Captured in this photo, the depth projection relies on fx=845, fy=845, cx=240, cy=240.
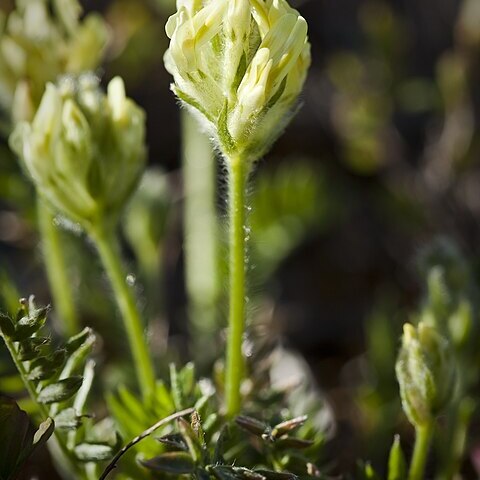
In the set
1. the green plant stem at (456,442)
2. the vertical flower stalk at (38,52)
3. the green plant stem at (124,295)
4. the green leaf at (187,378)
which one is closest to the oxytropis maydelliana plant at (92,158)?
the green plant stem at (124,295)

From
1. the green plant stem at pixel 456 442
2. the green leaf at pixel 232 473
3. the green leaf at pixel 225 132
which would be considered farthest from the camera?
the green plant stem at pixel 456 442

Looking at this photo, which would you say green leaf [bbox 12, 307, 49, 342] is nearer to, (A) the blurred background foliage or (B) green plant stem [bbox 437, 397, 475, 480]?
(A) the blurred background foliage

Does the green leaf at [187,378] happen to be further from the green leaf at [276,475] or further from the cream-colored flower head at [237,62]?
the cream-colored flower head at [237,62]

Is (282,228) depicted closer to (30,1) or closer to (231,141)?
(30,1)

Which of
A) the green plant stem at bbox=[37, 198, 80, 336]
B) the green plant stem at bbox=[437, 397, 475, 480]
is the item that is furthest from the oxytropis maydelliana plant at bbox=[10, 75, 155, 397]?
the green plant stem at bbox=[437, 397, 475, 480]

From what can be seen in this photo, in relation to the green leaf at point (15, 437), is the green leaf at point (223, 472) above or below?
below

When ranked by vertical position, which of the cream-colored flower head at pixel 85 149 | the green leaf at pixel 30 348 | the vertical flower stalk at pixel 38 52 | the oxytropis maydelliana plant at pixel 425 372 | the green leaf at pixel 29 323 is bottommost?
the oxytropis maydelliana plant at pixel 425 372
